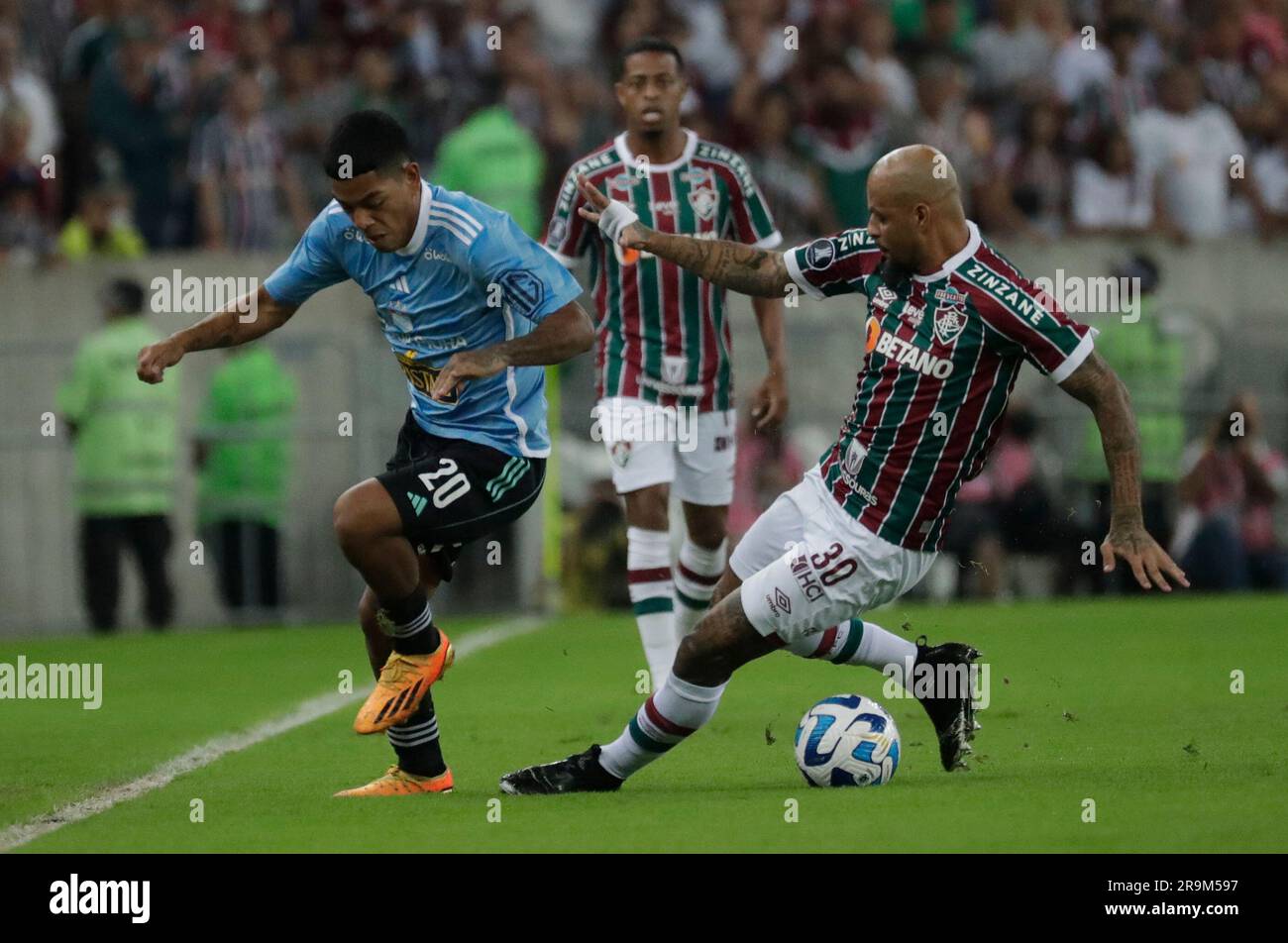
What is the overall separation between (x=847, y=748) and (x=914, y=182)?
1989 millimetres

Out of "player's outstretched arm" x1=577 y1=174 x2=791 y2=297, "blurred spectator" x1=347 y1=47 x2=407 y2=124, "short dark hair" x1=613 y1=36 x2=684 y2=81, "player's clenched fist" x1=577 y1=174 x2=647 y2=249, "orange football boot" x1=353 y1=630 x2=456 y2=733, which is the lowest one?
"orange football boot" x1=353 y1=630 x2=456 y2=733

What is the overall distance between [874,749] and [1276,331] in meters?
10.5

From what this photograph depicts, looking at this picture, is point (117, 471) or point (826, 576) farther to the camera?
point (117, 471)

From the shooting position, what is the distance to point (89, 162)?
17.9 m

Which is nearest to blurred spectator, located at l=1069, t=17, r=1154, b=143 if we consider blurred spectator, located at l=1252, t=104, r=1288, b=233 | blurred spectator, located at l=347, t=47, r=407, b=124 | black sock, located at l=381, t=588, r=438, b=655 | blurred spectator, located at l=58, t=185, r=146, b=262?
blurred spectator, located at l=1252, t=104, r=1288, b=233

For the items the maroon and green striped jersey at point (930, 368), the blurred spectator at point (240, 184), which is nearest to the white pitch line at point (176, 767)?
the maroon and green striped jersey at point (930, 368)

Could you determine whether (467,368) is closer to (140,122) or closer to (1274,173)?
(140,122)

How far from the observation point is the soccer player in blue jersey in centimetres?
758

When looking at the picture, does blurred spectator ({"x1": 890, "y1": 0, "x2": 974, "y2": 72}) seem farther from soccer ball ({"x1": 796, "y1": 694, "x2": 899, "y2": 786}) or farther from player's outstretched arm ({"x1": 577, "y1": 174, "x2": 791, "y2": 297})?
soccer ball ({"x1": 796, "y1": 694, "x2": 899, "y2": 786})

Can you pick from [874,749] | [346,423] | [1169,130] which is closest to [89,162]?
[346,423]

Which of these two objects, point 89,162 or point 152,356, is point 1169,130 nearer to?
point 89,162

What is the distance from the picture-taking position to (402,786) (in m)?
8.07

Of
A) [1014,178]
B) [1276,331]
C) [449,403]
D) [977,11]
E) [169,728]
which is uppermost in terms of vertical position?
[977,11]

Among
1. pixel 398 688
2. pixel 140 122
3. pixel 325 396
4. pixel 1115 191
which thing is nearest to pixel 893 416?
pixel 398 688
